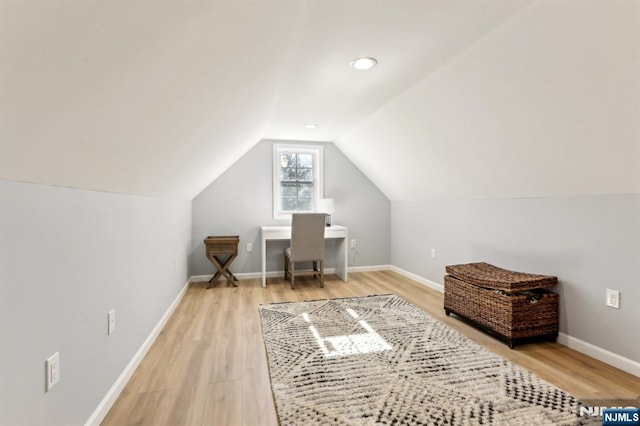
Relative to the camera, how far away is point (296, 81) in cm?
245

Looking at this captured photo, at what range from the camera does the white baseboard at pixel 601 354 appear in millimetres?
1881

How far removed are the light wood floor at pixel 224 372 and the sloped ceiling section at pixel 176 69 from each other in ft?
3.73

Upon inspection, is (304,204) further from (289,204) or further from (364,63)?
(364,63)

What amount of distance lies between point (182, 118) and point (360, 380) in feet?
5.74

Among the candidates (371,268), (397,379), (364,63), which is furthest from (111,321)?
(371,268)

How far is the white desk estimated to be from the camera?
13.1ft

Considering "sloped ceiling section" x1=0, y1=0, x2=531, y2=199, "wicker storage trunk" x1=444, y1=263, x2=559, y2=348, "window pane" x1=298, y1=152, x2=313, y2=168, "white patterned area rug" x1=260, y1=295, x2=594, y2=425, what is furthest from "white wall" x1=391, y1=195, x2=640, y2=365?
"window pane" x1=298, y1=152, x2=313, y2=168

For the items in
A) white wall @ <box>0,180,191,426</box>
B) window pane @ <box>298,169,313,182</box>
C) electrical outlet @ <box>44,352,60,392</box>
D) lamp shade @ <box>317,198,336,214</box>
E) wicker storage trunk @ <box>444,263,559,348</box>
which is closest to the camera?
white wall @ <box>0,180,191,426</box>

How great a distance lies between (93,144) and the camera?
112 centimetres

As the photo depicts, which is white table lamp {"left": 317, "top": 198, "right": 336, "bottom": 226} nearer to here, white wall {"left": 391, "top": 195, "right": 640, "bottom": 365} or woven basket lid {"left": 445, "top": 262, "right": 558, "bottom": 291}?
white wall {"left": 391, "top": 195, "right": 640, "bottom": 365}

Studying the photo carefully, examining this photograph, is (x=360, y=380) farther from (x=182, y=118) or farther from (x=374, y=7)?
(x=374, y=7)

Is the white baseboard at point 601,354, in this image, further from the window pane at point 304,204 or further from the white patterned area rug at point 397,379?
the window pane at point 304,204

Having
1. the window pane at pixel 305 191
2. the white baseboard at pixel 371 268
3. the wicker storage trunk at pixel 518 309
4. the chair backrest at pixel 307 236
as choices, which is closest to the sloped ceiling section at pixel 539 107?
the wicker storage trunk at pixel 518 309

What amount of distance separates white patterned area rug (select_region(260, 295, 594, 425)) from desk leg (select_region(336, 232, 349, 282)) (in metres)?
1.52
